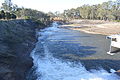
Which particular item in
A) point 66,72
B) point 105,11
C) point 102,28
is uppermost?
point 105,11

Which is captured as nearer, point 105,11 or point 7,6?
point 7,6

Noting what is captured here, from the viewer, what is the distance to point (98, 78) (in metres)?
15.4

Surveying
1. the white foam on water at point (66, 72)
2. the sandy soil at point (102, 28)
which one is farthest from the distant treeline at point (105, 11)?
the white foam on water at point (66, 72)

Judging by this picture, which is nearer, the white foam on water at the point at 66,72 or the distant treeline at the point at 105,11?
the white foam on water at the point at 66,72

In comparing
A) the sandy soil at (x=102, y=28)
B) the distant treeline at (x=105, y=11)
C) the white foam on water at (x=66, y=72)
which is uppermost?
the distant treeline at (x=105, y=11)

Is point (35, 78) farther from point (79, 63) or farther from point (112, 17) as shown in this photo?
point (112, 17)

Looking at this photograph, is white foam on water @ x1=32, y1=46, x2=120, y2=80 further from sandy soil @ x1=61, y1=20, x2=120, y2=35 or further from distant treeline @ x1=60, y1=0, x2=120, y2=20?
distant treeline @ x1=60, y1=0, x2=120, y2=20

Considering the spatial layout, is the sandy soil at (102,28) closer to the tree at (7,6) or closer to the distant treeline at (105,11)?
the distant treeline at (105,11)

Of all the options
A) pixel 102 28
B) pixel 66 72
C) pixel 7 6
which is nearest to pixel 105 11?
pixel 102 28

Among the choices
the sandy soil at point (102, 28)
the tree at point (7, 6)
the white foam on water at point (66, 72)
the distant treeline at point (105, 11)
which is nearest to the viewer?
the white foam on water at point (66, 72)

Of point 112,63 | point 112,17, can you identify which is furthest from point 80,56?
point 112,17

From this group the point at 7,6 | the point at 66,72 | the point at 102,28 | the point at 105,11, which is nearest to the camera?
the point at 66,72

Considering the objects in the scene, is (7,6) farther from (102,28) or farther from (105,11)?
(105,11)

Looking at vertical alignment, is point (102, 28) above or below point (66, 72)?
above
